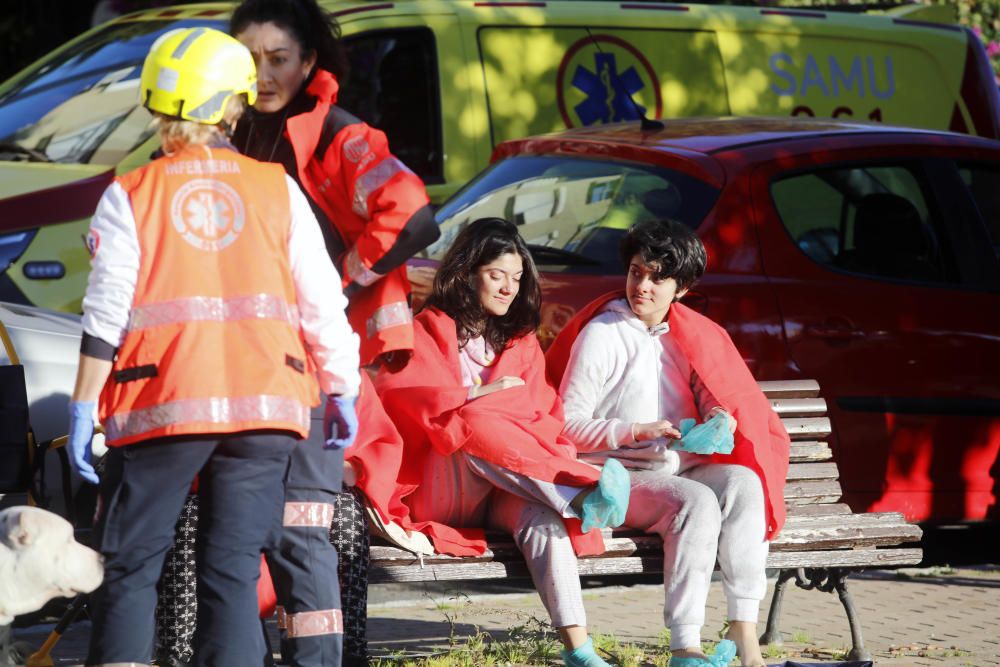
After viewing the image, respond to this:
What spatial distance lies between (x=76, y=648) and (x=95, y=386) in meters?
2.19

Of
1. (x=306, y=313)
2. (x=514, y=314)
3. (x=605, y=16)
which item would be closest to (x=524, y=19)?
(x=605, y=16)

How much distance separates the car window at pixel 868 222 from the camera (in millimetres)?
6488

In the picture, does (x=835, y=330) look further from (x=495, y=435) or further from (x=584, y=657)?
(x=584, y=657)

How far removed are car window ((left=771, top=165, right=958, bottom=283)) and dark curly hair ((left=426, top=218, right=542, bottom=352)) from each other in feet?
4.59

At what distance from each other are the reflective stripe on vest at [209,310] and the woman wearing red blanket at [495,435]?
122cm

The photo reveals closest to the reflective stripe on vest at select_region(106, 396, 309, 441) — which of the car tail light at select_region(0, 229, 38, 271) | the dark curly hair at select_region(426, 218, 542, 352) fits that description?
the dark curly hair at select_region(426, 218, 542, 352)

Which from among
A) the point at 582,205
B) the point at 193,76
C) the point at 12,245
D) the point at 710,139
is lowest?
the point at 193,76

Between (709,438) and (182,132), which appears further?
(709,438)

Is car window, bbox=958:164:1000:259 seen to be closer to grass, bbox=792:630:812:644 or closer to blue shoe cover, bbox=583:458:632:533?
grass, bbox=792:630:812:644

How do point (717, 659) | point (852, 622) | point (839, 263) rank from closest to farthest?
point (717, 659) < point (852, 622) < point (839, 263)

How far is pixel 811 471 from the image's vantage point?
6.03m

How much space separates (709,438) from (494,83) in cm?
394

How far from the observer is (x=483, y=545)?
16.8 ft

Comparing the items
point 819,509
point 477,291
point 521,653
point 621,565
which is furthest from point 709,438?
point 521,653
